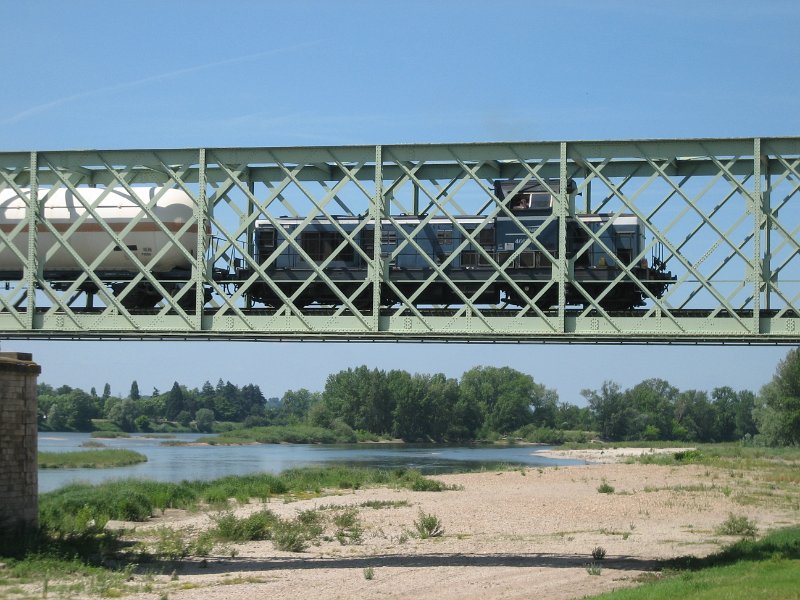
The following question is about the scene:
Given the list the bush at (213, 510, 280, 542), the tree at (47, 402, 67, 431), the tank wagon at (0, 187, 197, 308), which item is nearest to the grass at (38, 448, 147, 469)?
the bush at (213, 510, 280, 542)

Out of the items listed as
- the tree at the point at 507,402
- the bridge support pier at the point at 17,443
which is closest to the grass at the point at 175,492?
the bridge support pier at the point at 17,443

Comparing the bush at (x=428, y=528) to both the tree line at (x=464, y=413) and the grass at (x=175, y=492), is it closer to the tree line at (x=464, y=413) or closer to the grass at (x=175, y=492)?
the grass at (x=175, y=492)

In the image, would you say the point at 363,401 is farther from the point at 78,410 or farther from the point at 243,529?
the point at 243,529

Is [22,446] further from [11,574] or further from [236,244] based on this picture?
[236,244]

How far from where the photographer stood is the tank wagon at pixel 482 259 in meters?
27.8

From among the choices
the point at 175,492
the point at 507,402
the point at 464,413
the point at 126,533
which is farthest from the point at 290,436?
the point at 126,533

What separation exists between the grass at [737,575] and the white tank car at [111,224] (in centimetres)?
1534

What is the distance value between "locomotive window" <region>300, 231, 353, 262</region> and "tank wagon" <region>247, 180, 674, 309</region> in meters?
0.03

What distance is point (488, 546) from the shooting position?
95.5ft

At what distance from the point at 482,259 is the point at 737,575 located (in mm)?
12512

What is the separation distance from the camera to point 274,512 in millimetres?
37969

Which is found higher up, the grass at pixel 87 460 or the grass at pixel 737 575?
the grass at pixel 737 575

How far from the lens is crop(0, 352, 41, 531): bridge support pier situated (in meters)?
24.7

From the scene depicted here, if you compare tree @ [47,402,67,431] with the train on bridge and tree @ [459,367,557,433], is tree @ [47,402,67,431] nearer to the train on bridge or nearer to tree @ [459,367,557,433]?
tree @ [459,367,557,433]
